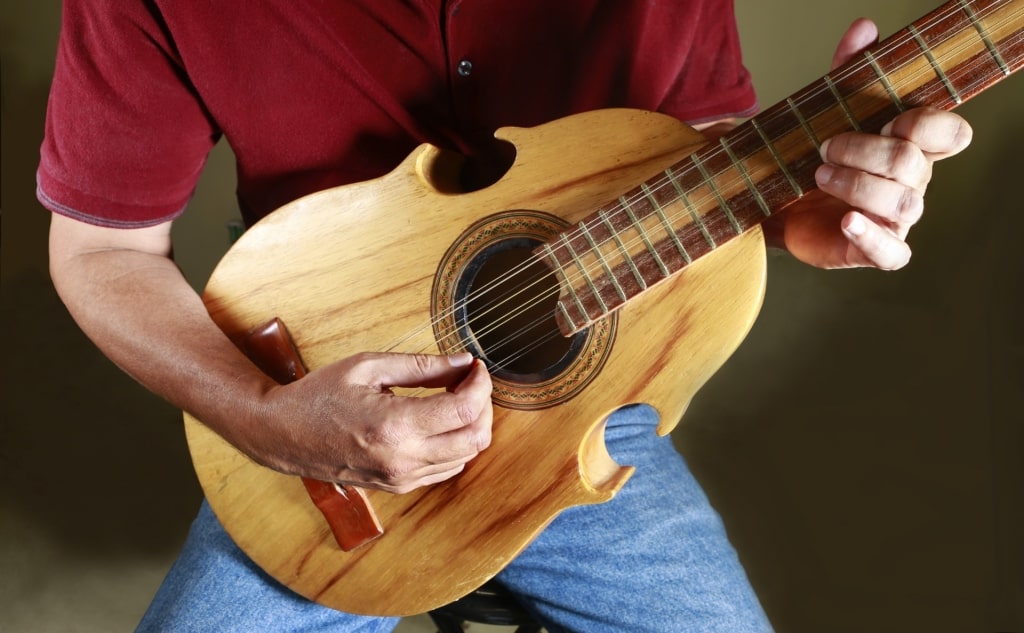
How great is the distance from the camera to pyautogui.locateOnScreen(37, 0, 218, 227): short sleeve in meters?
1.04

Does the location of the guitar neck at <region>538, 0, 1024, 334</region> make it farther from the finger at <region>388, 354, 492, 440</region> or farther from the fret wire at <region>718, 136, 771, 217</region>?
the finger at <region>388, 354, 492, 440</region>

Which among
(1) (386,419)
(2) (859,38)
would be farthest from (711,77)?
(1) (386,419)

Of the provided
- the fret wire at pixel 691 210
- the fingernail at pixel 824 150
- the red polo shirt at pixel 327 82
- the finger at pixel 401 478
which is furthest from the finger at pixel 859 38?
the finger at pixel 401 478

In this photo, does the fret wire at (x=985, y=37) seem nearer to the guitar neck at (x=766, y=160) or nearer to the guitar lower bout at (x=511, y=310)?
the guitar neck at (x=766, y=160)

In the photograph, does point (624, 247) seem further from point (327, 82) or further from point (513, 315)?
point (327, 82)

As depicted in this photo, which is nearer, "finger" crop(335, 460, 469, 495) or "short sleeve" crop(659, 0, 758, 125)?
"finger" crop(335, 460, 469, 495)

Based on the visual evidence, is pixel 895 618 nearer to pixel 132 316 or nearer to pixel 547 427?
pixel 547 427

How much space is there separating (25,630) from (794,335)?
2.10m

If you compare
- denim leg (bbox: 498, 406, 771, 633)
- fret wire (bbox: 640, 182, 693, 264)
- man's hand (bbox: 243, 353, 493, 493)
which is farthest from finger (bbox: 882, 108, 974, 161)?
denim leg (bbox: 498, 406, 771, 633)

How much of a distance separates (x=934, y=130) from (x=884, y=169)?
0.06m

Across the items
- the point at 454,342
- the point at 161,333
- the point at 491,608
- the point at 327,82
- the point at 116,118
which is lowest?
the point at 491,608

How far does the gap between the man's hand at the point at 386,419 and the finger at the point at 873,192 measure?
429 mm

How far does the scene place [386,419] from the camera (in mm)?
884

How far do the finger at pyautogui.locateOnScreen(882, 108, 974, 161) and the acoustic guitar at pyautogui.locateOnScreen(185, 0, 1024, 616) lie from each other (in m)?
0.06
